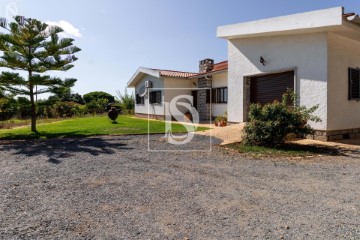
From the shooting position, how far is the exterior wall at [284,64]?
31.2ft

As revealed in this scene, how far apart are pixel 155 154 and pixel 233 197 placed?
376 centimetres

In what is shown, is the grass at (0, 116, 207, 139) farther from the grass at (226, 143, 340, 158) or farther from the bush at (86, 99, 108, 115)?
the bush at (86, 99, 108, 115)

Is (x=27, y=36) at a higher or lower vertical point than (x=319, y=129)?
higher

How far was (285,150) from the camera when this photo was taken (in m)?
7.94

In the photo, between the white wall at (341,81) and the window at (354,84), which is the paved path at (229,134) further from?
the window at (354,84)

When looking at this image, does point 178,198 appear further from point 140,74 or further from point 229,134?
point 140,74

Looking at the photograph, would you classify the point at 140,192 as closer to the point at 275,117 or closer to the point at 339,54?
the point at 275,117

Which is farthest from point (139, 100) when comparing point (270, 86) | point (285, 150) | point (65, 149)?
point (285, 150)

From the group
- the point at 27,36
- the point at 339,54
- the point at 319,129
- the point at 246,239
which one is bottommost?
the point at 246,239

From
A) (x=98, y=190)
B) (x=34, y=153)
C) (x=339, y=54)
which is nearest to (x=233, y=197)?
(x=98, y=190)

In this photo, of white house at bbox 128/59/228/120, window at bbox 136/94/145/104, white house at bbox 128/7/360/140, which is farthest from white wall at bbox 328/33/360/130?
window at bbox 136/94/145/104

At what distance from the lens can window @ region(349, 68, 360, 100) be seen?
10.2 meters

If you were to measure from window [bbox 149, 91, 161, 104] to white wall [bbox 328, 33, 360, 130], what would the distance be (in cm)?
1307

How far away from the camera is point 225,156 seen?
285 inches
